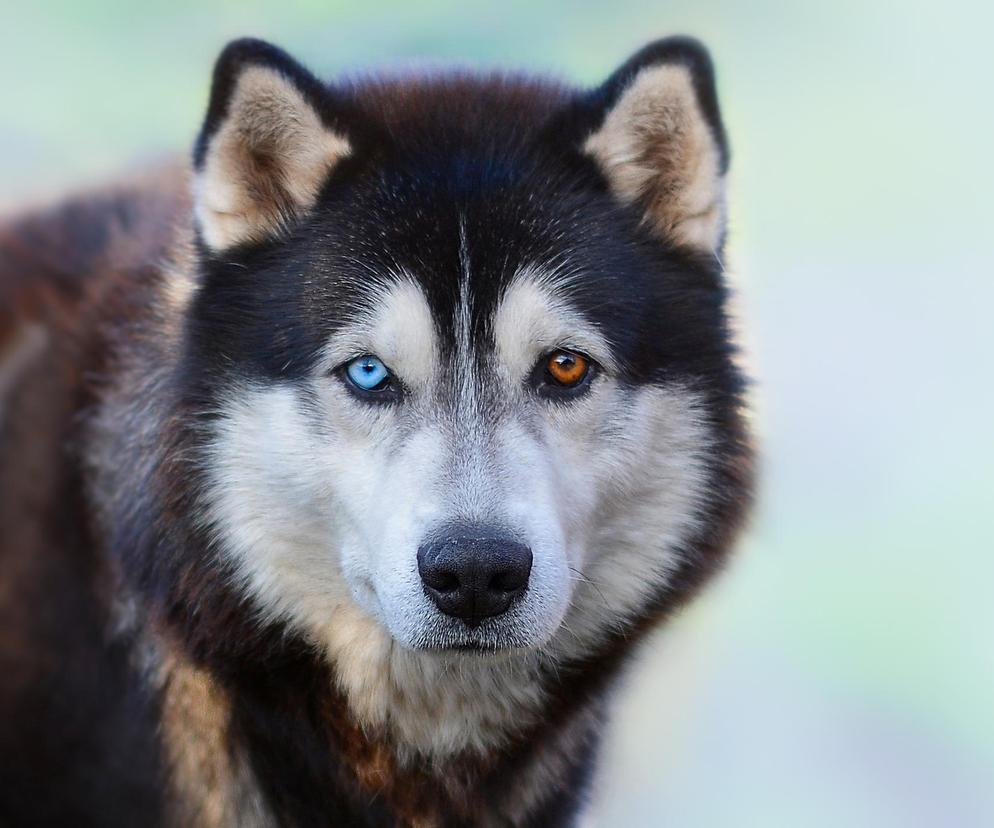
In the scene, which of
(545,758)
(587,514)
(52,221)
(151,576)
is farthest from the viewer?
(52,221)

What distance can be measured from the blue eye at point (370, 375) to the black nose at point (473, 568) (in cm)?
49

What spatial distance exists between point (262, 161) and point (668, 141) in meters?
1.07

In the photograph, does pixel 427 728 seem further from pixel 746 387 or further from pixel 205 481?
pixel 746 387

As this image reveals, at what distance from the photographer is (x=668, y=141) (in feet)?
11.3

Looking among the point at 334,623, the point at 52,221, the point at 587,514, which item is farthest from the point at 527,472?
the point at 52,221

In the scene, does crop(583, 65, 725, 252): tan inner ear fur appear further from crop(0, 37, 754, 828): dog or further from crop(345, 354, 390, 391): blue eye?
crop(345, 354, 390, 391): blue eye

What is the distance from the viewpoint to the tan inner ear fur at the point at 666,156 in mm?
3357

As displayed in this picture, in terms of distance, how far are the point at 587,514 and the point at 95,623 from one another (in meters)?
1.50

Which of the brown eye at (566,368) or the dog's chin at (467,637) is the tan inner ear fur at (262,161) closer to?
the brown eye at (566,368)

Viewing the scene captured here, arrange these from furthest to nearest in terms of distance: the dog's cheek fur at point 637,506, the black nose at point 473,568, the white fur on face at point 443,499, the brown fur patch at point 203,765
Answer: the brown fur patch at point 203,765 → the dog's cheek fur at point 637,506 → the white fur on face at point 443,499 → the black nose at point 473,568

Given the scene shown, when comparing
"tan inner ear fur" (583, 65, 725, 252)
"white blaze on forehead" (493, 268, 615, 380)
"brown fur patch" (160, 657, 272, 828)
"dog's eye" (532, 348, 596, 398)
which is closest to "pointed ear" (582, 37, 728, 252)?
"tan inner ear fur" (583, 65, 725, 252)

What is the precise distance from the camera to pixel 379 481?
121 inches

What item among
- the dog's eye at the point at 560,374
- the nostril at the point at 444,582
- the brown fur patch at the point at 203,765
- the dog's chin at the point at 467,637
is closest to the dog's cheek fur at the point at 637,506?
the dog's eye at the point at 560,374

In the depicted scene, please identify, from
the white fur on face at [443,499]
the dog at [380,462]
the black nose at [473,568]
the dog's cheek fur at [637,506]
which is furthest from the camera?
the dog's cheek fur at [637,506]
